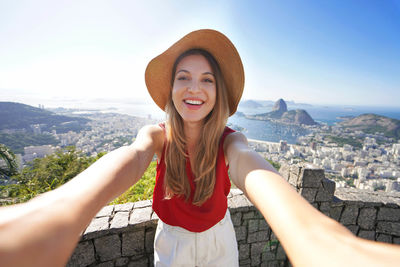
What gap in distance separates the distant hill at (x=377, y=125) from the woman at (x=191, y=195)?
107 ft

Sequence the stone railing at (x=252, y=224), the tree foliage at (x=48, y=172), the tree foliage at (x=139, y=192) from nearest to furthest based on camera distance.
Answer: the stone railing at (x=252, y=224) → the tree foliage at (x=139, y=192) → the tree foliage at (x=48, y=172)

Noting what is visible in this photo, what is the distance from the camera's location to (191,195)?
137cm

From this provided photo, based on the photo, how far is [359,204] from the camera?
2.61 m

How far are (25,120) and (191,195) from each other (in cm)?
3030

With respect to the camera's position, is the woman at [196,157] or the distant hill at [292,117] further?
the distant hill at [292,117]

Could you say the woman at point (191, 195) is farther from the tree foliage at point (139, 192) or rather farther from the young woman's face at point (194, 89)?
the tree foliage at point (139, 192)

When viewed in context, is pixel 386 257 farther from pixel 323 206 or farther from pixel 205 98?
pixel 323 206

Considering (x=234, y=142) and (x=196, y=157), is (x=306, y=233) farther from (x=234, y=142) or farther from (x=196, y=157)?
(x=196, y=157)

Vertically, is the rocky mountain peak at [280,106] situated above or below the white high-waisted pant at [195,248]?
above

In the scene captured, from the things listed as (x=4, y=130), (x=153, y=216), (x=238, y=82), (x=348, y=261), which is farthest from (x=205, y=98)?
(x=4, y=130)

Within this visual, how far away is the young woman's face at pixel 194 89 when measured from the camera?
141 cm

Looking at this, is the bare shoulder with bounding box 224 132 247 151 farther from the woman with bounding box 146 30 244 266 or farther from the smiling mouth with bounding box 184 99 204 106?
the smiling mouth with bounding box 184 99 204 106

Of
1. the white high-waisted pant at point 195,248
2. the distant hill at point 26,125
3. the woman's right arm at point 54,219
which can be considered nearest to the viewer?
the woman's right arm at point 54,219

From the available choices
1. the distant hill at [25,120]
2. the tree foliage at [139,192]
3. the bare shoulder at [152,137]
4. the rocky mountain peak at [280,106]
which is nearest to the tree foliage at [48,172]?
the tree foliage at [139,192]
